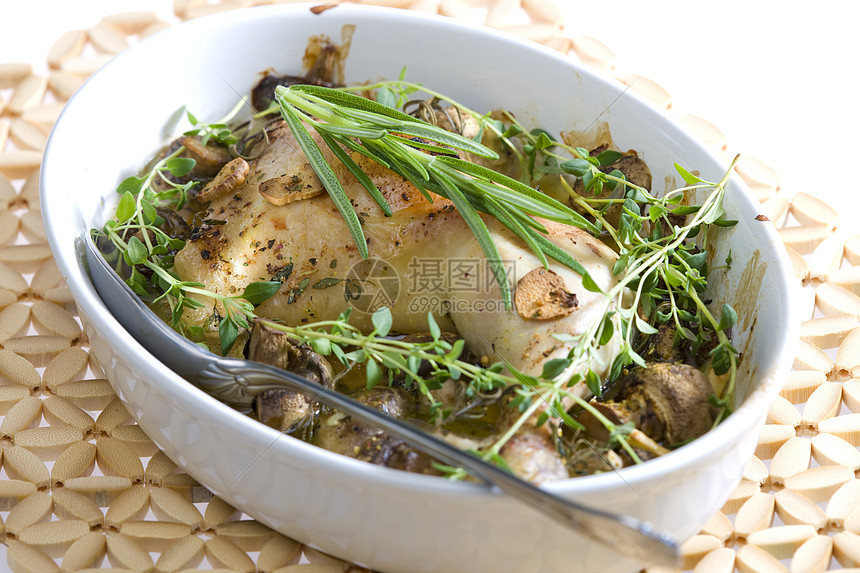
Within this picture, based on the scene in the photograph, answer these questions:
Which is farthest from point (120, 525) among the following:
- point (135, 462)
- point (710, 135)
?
point (710, 135)

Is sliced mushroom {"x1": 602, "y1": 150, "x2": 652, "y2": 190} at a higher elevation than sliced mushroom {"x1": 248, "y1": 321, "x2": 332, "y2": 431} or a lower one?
higher

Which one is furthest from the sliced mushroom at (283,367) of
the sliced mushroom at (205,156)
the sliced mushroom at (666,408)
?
the sliced mushroom at (205,156)

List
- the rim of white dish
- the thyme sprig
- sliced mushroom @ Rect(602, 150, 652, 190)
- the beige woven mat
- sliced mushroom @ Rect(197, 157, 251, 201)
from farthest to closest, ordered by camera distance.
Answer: sliced mushroom @ Rect(602, 150, 652, 190), sliced mushroom @ Rect(197, 157, 251, 201), the beige woven mat, the thyme sprig, the rim of white dish

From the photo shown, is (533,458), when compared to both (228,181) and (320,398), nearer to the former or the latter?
(320,398)

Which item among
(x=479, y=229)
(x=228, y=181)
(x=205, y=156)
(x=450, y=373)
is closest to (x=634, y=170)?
(x=479, y=229)

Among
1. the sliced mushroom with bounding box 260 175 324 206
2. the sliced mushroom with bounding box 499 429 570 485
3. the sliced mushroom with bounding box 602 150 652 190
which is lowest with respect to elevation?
the sliced mushroom with bounding box 499 429 570 485

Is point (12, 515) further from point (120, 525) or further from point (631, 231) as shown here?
point (631, 231)

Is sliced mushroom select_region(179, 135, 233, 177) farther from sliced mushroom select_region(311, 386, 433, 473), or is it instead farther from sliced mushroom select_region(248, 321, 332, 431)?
sliced mushroom select_region(311, 386, 433, 473)

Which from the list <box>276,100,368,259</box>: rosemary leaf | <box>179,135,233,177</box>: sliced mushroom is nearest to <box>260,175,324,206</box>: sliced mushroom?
<box>276,100,368,259</box>: rosemary leaf
